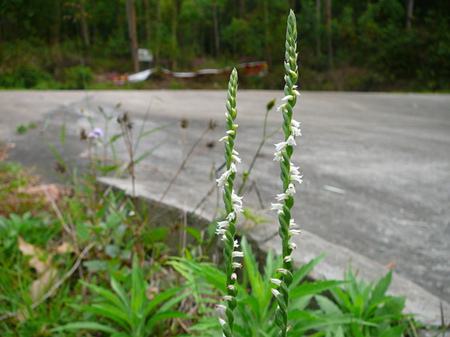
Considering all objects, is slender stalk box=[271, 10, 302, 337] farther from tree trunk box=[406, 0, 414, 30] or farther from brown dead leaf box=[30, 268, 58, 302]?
tree trunk box=[406, 0, 414, 30]

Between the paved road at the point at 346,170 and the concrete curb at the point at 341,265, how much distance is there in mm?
169

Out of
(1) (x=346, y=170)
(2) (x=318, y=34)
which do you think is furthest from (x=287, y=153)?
(2) (x=318, y=34)

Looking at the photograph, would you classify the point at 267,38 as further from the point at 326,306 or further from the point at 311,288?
the point at 311,288

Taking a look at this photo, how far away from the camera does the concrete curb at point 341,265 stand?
1.32m

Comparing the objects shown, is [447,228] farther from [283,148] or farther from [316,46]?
[316,46]

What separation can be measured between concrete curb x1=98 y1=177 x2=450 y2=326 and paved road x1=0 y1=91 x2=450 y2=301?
0.17 meters

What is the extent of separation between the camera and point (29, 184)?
2428 mm

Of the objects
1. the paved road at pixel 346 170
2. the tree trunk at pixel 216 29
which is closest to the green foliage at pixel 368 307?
the paved road at pixel 346 170

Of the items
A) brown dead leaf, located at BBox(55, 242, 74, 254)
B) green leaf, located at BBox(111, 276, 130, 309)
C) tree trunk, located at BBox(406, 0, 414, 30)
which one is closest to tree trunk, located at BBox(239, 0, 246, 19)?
tree trunk, located at BBox(406, 0, 414, 30)

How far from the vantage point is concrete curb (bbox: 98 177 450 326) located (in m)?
1.32

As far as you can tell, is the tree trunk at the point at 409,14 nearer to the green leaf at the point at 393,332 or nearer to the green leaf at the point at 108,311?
the green leaf at the point at 393,332

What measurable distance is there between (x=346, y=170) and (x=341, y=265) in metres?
1.49

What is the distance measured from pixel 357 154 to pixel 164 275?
2145 millimetres

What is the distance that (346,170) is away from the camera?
115 inches
